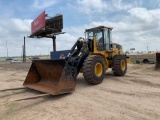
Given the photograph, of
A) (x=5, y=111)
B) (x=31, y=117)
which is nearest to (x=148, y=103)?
(x=31, y=117)

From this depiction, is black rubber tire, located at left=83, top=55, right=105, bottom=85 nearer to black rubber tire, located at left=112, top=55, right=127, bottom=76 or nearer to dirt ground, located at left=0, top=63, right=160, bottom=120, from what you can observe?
dirt ground, located at left=0, top=63, right=160, bottom=120

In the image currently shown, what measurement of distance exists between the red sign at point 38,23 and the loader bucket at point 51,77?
83.2 feet

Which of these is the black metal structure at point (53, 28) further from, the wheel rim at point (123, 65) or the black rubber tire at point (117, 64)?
the black rubber tire at point (117, 64)

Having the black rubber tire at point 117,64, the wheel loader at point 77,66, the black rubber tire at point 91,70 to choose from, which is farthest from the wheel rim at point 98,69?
the black rubber tire at point 117,64

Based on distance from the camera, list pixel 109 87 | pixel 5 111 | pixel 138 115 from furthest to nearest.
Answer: pixel 109 87, pixel 5 111, pixel 138 115

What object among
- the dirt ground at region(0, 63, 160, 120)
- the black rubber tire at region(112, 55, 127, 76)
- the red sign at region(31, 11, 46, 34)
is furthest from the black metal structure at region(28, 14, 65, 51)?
the dirt ground at region(0, 63, 160, 120)

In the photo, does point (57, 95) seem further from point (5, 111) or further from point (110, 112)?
point (110, 112)

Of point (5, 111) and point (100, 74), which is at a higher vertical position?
point (100, 74)

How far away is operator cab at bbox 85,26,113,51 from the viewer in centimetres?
1040

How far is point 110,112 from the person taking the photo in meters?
5.33

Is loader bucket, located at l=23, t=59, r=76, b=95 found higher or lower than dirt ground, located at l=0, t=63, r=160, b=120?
higher

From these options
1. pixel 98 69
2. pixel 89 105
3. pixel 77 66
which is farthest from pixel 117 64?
pixel 89 105

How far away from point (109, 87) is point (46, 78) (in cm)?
262

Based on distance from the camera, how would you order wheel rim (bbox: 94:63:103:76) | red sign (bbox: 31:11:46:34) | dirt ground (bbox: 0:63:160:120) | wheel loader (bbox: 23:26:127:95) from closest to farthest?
dirt ground (bbox: 0:63:160:120), wheel loader (bbox: 23:26:127:95), wheel rim (bbox: 94:63:103:76), red sign (bbox: 31:11:46:34)
